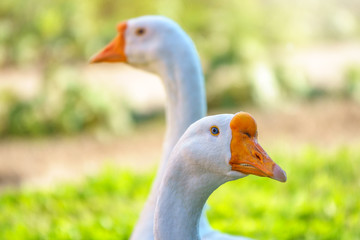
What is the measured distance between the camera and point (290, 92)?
25.8 ft

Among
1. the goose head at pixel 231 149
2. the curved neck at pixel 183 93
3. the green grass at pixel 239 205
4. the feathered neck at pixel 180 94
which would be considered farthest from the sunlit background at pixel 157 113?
the goose head at pixel 231 149

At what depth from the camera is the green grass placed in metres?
3.11

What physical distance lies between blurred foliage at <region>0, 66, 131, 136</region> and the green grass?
2.33 meters

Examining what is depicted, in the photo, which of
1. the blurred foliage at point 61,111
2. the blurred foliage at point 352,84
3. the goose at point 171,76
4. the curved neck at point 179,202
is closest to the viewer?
the curved neck at point 179,202

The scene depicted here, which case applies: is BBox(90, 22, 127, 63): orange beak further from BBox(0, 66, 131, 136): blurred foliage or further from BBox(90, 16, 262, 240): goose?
BBox(0, 66, 131, 136): blurred foliage

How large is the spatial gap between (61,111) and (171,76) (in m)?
4.96

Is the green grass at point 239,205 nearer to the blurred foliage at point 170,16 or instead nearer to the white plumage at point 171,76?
the white plumage at point 171,76

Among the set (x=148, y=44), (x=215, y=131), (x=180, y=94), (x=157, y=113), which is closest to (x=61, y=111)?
(x=157, y=113)

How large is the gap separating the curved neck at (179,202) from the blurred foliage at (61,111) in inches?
214

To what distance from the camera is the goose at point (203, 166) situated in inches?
51.9

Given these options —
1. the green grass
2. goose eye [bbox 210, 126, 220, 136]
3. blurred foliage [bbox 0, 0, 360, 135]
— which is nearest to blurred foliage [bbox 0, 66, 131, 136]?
blurred foliage [bbox 0, 0, 360, 135]

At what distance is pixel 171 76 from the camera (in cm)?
207

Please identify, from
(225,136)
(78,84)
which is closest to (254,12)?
(78,84)

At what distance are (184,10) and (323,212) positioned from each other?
6.35 m
